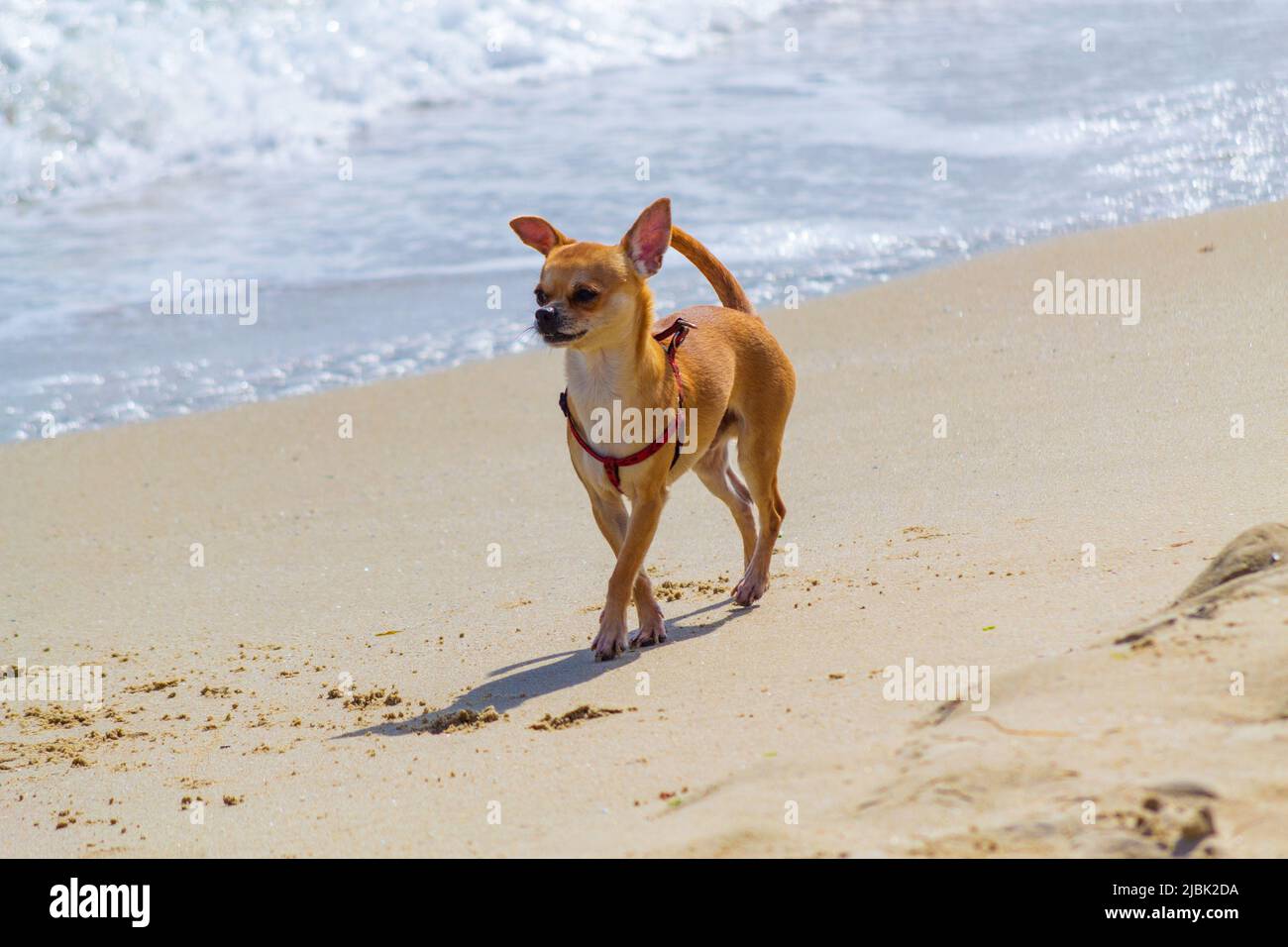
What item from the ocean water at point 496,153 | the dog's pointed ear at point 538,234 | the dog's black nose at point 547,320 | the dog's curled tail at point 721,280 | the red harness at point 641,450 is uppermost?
the ocean water at point 496,153

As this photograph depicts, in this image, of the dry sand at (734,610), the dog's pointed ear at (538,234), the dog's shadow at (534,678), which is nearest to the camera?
the dry sand at (734,610)

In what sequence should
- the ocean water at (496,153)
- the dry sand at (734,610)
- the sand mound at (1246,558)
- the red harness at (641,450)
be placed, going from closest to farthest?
the dry sand at (734,610) < the sand mound at (1246,558) < the red harness at (641,450) < the ocean water at (496,153)

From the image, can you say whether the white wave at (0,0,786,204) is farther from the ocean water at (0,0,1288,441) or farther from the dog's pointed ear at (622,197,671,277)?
the dog's pointed ear at (622,197,671,277)

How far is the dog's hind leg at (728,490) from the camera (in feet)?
18.5

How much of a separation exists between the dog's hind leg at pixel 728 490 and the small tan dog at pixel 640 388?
0.19 metres

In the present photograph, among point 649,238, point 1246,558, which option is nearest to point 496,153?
point 649,238

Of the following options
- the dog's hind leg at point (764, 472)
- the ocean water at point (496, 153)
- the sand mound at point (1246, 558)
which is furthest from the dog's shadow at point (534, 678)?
the ocean water at point (496, 153)

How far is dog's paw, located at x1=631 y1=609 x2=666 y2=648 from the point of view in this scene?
4.88 meters

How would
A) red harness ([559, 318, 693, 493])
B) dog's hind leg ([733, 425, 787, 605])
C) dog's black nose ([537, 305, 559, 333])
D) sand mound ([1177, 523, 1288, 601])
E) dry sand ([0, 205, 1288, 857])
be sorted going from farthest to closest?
dog's hind leg ([733, 425, 787, 605]) → red harness ([559, 318, 693, 493]) → dog's black nose ([537, 305, 559, 333]) → sand mound ([1177, 523, 1288, 601]) → dry sand ([0, 205, 1288, 857])

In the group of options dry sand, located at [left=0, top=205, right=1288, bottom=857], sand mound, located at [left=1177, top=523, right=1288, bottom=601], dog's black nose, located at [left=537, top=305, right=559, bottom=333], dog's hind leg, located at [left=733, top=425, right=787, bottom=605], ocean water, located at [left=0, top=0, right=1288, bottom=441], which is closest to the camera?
dry sand, located at [left=0, top=205, right=1288, bottom=857]

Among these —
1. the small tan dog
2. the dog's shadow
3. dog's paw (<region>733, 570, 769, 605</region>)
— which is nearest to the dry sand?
the dog's shadow

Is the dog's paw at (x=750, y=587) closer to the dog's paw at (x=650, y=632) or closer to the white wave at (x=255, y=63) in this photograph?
the dog's paw at (x=650, y=632)

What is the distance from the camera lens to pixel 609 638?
4.77 metres
